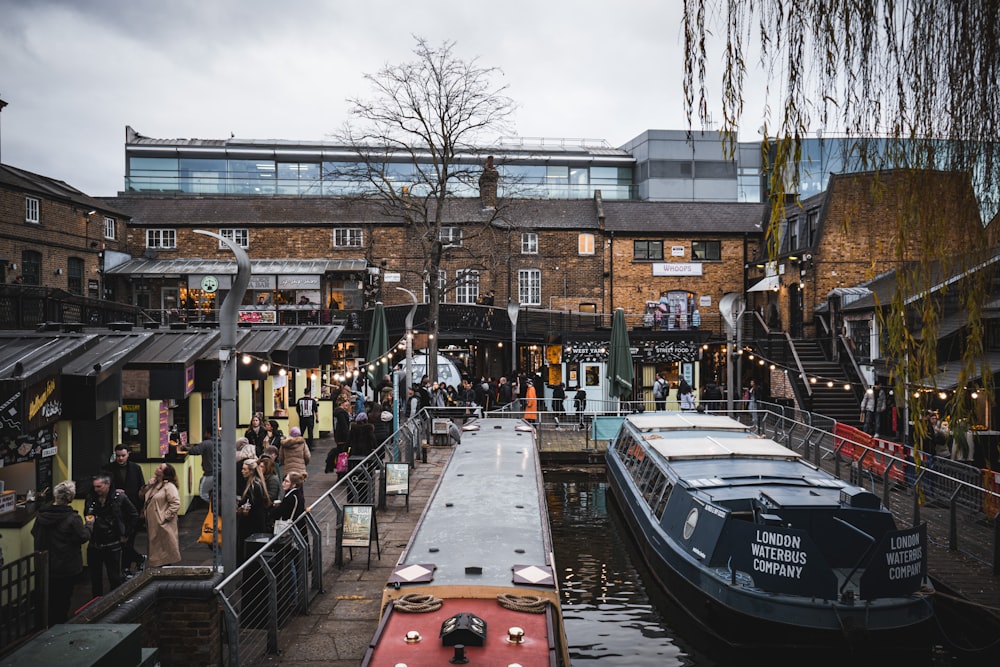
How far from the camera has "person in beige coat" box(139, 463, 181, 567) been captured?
366 inches

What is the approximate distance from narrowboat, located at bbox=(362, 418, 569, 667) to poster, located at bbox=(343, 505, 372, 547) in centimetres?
109

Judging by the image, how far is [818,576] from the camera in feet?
26.0

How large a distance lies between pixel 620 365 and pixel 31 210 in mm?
22325

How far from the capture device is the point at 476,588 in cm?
612

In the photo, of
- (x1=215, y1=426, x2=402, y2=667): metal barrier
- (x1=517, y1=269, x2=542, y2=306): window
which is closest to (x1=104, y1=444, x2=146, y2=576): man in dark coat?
(x1=215, y1=426, x2=402, y2=667): metal barrier

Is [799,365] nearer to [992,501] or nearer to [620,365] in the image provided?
[620,365]

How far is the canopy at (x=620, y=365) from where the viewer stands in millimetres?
22094

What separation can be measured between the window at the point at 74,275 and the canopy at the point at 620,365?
2211 centimetres

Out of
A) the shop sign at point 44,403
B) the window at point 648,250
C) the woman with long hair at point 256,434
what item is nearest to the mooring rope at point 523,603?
the shop sign at point 44,403

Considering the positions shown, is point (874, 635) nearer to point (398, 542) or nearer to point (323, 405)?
point (398, 542)

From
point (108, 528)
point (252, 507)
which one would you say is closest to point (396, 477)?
point (252, 507)

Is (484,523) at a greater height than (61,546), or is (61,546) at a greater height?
(484,523)

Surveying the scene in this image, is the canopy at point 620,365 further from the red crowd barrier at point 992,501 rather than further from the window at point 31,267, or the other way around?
the window at point 31,267

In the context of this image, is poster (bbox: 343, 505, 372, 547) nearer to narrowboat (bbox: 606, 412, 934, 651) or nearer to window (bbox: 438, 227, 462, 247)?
narrowboat (bbox: 606, 412, 934, 651)
